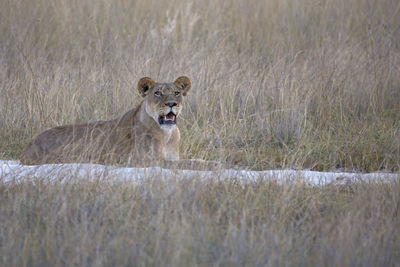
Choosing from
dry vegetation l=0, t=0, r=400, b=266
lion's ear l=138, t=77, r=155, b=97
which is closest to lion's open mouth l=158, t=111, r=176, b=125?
lion's ear l=138, t=77, r=155, b=97

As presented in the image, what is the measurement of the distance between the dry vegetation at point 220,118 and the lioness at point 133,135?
0.36 metres

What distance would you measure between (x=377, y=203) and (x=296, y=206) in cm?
53

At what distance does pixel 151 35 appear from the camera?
934cm

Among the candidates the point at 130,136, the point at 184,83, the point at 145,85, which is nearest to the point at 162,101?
the point at 145,85

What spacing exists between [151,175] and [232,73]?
Answer: 335 cm

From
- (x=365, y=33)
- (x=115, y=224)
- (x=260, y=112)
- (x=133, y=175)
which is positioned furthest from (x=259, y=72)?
(x=115, y=224)

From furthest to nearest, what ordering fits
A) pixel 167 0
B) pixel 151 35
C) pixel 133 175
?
1. pixel 167 0
2. pixel 151 35
3. pixel 133 175

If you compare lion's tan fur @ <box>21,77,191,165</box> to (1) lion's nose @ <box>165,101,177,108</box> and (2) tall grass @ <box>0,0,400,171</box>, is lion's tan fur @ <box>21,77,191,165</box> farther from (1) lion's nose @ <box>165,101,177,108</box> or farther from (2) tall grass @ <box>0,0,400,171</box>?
(2) tall grass @ <box>0,0,400,171</box>

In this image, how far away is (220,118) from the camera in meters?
6.64

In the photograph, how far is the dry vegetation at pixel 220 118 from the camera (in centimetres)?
333

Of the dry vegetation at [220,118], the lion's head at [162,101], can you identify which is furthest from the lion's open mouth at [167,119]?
the dry vegetation at [220,118]

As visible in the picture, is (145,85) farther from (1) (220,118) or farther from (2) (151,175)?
(2) (151,175)

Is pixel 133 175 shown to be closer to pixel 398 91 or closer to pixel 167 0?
pixel 398 91

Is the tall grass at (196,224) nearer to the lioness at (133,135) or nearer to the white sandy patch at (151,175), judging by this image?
the white sandy patch at (151,175)
